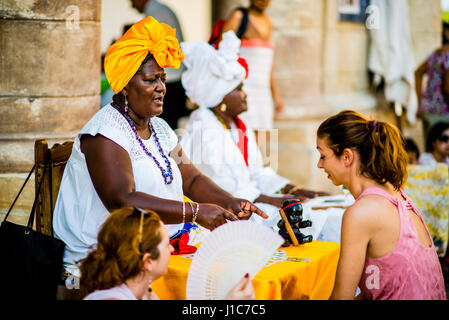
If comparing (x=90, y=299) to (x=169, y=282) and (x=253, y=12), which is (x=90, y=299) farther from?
(x=253, y=12)

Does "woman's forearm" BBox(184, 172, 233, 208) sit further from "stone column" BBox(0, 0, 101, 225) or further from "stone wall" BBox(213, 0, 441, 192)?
"stone wall" BBox(213, 0, 441, 192)

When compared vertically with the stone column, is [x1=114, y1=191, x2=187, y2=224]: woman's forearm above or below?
below

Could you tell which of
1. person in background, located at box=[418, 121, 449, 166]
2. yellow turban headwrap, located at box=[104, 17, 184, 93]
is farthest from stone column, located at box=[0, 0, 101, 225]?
person in background, located at box=[418, 121, 449, 166]

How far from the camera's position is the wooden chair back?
348 cm

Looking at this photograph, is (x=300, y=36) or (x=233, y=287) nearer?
(x=233, y=287)

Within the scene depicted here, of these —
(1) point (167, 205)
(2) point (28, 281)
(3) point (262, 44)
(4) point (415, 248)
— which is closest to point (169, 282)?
(1) point (167, 205)

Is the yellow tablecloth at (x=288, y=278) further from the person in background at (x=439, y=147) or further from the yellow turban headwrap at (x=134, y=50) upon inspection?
the person in background at (x=439, y=147)

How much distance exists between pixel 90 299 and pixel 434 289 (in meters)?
1.49

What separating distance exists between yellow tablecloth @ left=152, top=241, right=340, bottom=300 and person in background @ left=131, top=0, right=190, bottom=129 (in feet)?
12.1

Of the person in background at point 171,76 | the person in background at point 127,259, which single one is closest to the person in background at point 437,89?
the person in background at point 171,76

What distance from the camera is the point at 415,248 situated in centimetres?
284

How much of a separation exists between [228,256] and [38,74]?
2135mm

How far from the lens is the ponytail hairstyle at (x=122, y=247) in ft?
8.29

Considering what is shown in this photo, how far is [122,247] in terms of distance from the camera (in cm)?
252
